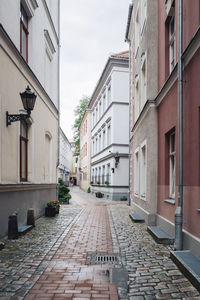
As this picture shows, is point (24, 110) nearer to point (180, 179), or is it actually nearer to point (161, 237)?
point (180, 179)

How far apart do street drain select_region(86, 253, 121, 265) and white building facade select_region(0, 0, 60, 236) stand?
2.54m

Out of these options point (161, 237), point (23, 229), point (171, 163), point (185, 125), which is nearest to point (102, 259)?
point (161, 237)

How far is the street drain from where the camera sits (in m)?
5.33

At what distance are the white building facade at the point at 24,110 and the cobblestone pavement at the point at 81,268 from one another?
4.85ft

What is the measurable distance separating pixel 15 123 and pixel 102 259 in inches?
176

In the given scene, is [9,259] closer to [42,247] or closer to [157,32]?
[42,247]

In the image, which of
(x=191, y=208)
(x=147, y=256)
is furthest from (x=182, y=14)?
(x=147, y=256)

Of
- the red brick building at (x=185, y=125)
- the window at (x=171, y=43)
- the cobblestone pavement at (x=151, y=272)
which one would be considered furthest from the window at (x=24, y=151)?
the window at (x=171, y=43)

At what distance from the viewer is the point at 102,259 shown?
5.53m

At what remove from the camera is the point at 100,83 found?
26.2 metres

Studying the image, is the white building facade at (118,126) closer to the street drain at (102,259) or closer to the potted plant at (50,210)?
the potted plant at (50,210)

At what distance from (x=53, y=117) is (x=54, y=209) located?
4773 millimetres

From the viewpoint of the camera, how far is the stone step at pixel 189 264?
4.01 meters

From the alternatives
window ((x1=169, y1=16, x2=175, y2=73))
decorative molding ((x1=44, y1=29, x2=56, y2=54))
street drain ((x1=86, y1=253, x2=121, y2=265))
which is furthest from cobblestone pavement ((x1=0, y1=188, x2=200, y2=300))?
decorative molding ((x1=44, y1=29, x2=56, y2=54))
